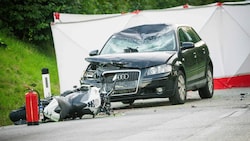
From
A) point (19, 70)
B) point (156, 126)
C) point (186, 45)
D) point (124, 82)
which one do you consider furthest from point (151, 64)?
point (19, 70)

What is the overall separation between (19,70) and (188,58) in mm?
6007

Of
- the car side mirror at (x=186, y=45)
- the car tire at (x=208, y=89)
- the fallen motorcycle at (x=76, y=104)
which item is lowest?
the car tire at (x=208, y=89)

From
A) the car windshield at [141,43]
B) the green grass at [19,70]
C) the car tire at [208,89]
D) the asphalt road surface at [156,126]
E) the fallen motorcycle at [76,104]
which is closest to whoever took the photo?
the asphalt road surface at [156,126]

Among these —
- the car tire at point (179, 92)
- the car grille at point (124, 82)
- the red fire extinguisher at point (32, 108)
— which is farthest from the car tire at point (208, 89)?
the red fire extinguisher at point (32, 108)

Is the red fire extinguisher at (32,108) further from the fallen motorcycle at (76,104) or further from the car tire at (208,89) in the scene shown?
the car tire at (208,89)

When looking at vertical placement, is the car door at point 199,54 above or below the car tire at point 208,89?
above

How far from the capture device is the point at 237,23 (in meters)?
25.3

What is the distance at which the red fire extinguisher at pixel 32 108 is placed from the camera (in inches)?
601

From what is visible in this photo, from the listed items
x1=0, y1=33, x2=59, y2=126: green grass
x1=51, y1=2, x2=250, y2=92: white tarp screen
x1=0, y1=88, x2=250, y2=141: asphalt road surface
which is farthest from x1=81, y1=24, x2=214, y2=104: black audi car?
x1=51, y1=2, x2=250, y2=92: white tarp screen

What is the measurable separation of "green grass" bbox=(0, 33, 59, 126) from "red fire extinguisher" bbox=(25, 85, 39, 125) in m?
3.96

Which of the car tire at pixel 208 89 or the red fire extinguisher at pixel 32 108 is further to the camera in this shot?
the car tire at pixel 208 89

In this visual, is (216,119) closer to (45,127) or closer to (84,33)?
(45,127)

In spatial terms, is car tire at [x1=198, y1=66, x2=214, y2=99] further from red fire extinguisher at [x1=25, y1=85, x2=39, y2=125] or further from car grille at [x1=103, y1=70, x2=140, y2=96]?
red fire extinguisher at [x1=25, y1=85, x2=39, y2=125]

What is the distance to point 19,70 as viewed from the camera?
23.7m
